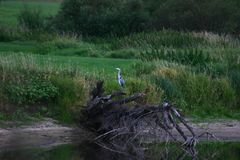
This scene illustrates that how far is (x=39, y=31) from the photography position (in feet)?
158

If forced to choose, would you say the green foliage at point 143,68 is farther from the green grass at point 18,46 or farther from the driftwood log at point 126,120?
the green grass at point 18,46

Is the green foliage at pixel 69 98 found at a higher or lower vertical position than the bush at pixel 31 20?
higher

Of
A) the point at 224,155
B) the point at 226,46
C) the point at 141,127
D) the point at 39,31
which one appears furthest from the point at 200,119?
the point at 39,31

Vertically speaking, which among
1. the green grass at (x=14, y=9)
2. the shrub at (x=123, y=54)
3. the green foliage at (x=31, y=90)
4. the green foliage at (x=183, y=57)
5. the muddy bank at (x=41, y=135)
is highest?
the green foliage at (x=31, y=90)

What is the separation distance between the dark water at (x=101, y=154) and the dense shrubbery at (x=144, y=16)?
1101 inches

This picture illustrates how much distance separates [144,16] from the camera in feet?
172

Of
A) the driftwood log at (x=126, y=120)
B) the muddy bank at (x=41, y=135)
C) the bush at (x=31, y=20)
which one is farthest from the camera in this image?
the bush at (x=31, y=20)

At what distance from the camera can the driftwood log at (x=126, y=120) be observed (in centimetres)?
1928

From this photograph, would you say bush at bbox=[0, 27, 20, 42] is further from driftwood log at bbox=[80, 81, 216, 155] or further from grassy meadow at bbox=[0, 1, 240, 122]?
driftwood log at bbox=[80, 81, 216, 155]

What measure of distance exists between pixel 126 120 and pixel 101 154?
3.75 ft

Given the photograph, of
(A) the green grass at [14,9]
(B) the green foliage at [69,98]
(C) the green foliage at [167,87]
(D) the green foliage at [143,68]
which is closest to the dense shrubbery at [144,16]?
(A) the green grass at [14,9]

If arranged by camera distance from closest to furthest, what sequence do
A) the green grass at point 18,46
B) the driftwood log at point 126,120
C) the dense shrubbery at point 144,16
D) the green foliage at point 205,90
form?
the driftwood log at point 126,120 < the green foliage at point 205,90 < the green grass at point 18,46 < the dense shrubbery at point 144,16

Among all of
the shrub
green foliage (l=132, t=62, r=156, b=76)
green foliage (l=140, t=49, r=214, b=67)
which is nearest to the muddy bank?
green foliage (l=132, t=62, r=156, b=76)

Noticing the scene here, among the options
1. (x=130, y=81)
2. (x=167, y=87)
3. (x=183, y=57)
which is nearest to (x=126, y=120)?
(x=130, y=81)
